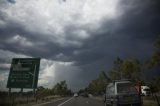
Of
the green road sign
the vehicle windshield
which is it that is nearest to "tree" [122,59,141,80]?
the green road sign

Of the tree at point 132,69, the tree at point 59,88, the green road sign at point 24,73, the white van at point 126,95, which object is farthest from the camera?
the tree at point 59,88

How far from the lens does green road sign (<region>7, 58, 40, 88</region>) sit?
29812 mm

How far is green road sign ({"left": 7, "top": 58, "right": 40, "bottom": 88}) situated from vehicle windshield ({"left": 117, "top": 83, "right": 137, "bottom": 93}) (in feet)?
47.5

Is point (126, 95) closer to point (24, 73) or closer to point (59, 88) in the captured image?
point (24, 73)

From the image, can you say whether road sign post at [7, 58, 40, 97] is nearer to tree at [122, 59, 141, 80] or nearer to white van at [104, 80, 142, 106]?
white van at [104, 80, 142, 106]

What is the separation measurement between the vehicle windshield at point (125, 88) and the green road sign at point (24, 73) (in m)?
14.5

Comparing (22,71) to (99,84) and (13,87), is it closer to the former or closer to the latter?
(13,87)

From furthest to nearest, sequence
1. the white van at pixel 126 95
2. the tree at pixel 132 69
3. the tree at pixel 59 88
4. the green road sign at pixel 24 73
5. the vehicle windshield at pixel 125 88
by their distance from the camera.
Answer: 1. the tree at pixel 59 88
2. the tree at pixel 132 69
3. the green road sign at pixel 24 73
4. the vehicle windshield at pixel 125 88
5. the white van at pixel 126 95

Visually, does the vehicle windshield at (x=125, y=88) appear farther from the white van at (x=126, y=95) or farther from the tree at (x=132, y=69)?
the tree at (x=132, y=69)

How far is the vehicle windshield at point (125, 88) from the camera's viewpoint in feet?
61.2

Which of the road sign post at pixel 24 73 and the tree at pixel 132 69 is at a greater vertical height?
the tree at pixel 132 69

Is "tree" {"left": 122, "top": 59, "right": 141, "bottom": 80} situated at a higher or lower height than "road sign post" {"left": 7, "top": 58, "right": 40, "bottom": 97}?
higher

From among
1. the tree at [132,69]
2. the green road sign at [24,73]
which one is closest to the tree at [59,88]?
the tree at [132,69]

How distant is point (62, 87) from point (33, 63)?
102 metres
